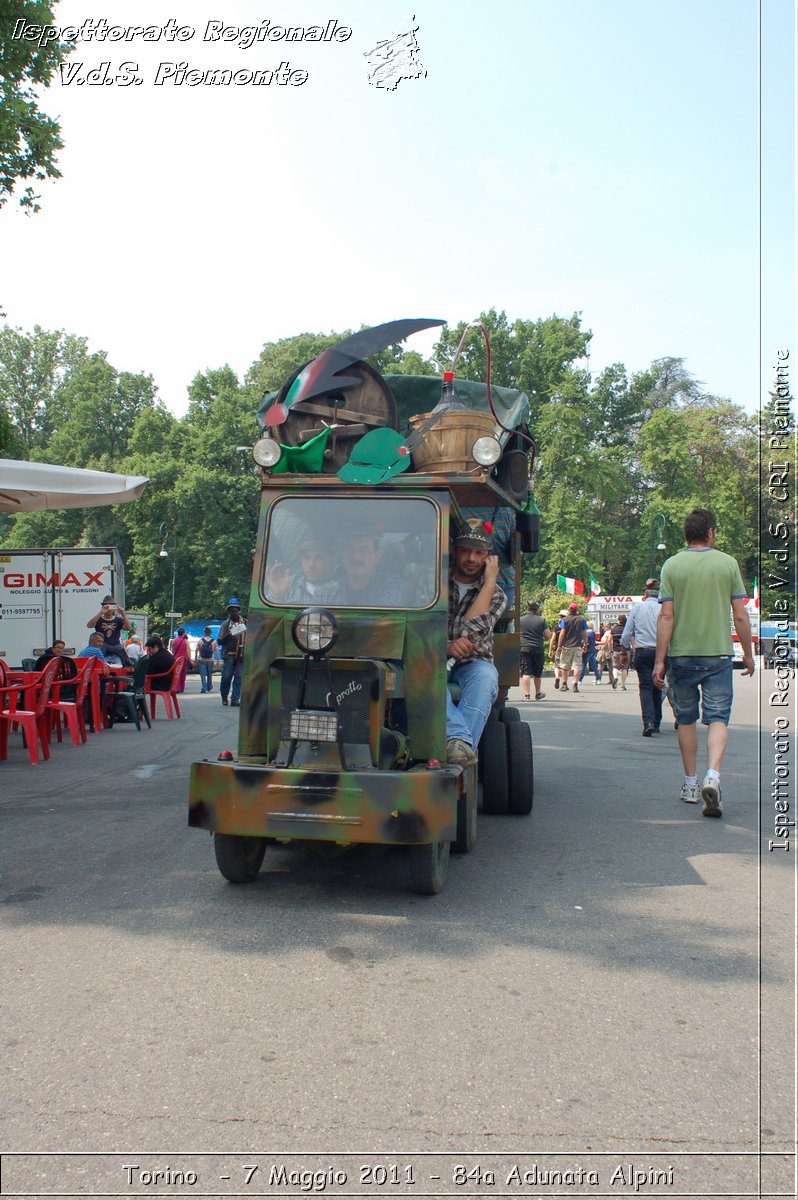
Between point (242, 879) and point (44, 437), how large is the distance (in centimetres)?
7989

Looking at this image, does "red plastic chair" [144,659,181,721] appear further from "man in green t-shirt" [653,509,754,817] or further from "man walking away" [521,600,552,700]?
"man in green t-shirt" [653,509,754,817]

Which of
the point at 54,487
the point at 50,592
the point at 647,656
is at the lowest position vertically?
the point at 647,656

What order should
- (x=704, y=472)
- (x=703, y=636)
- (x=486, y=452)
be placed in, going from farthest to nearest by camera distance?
1. (x=704, y=472)
2. (x=703, y=636)
3. (x=486, y=452)

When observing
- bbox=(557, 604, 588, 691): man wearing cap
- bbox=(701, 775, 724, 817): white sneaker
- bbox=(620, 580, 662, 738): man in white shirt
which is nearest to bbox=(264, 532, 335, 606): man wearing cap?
bbox=(701, 775, 724, 817): white sneaker

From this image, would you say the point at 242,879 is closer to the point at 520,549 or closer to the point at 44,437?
the point at 520,549

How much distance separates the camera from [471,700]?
247 inches

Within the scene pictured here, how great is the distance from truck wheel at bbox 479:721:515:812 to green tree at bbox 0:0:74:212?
11215 mm

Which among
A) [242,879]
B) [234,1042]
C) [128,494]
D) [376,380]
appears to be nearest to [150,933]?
[242,879]

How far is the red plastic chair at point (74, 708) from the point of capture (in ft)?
39.1

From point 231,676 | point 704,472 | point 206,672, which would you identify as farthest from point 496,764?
point 704,472

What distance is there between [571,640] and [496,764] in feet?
48.5

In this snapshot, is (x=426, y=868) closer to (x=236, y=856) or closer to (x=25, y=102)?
→ (x=236, y=856)

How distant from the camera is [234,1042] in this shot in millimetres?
3639

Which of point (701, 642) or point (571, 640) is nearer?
point (701, 642)
